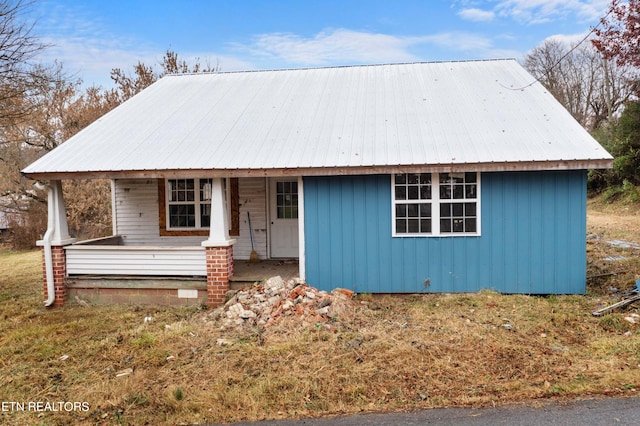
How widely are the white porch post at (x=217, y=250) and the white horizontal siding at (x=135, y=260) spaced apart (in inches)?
8.5

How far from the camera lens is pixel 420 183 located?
26.6 ft

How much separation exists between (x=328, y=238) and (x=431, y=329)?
2613 mm

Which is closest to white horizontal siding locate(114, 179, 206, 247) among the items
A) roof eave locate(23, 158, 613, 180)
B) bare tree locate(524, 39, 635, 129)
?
roof eave locate(23, 158, 613, 180)

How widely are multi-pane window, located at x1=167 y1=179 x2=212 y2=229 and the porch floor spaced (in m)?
1.37

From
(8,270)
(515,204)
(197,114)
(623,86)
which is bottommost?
(8,270)

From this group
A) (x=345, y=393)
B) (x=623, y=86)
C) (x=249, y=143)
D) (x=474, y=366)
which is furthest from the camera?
(x=623, y=86)

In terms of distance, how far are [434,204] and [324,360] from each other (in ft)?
12.6

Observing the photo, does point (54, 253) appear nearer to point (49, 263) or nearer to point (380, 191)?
point (49, 263)

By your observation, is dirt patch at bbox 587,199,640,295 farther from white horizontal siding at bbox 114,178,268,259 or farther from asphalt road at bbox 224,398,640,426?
white horizontal siding at bbox 114,178,268,259

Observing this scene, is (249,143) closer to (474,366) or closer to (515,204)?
(515,204)

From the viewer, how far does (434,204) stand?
8.07m

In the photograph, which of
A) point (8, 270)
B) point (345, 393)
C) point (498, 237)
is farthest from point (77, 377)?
point (8, 270)

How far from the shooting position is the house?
775cm

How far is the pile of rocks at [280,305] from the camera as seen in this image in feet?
22.1
